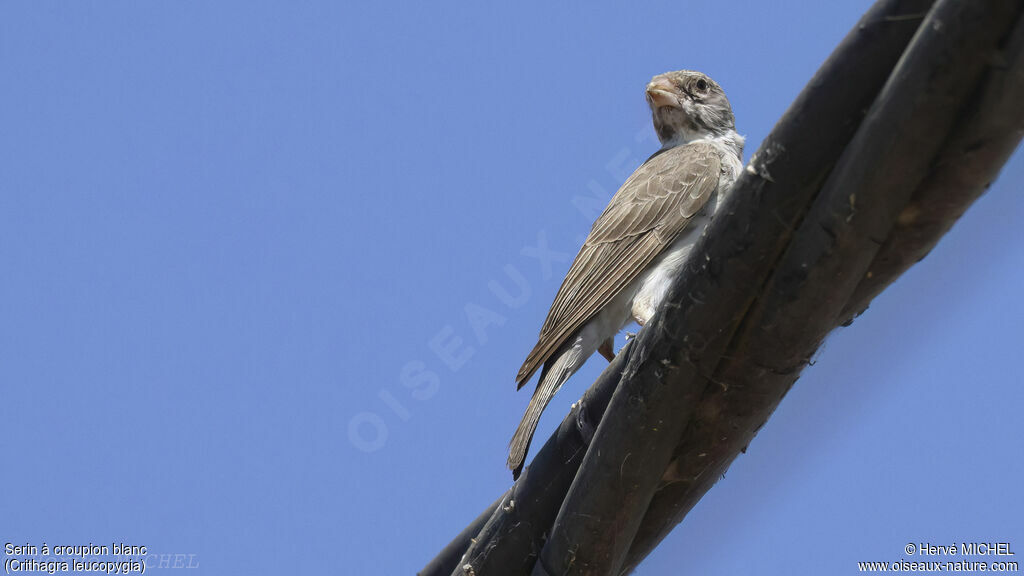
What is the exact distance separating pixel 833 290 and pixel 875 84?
423 millimetres

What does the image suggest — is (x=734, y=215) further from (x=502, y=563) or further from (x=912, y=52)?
(x=502, y=563)

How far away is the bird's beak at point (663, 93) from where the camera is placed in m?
6.32

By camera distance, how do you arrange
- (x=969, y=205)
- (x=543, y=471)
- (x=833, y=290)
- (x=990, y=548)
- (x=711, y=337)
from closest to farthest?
(x=969, y=205) < (x=833, y=290) < (x=711, y=337) < (x=543, y=471) < (x=990, y=548)

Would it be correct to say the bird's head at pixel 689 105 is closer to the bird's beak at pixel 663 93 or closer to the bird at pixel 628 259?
the bird's beak at pixel 663 93

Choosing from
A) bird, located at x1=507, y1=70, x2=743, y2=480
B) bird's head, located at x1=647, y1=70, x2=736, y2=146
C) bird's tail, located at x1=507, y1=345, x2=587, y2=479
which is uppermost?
bird's head, located at x1=647, y1=70, x2=736, y2=146

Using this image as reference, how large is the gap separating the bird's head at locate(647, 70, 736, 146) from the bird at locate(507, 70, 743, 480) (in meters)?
0.72

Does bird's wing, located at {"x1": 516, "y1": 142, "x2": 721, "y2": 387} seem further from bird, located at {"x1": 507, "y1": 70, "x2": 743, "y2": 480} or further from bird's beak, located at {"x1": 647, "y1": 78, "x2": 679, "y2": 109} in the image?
bird's beak, located at {"x1": 647, "y1": 78, "x2": 679, "y2": 109}

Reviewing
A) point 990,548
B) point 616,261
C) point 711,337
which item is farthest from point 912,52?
point 990,548

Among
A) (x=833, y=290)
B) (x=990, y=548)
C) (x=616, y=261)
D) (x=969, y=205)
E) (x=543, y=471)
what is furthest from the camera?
(x=990, y=548)

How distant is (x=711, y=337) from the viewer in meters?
2.29

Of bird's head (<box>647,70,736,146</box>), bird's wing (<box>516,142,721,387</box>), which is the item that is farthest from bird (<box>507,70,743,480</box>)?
bird's head (<box>647,70,736,146</box>)

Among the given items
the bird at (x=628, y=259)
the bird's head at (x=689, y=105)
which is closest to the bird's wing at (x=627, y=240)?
the bird at (x=628, y=259)

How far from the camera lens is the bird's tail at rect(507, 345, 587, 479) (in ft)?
13.0

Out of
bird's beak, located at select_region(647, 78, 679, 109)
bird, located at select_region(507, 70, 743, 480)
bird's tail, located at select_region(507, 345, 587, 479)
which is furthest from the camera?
bird's beak, located at select_region(647, 78, 679, 109)
